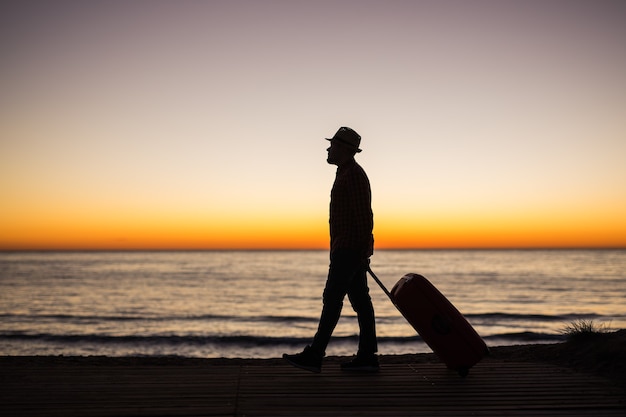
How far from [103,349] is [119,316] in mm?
7920

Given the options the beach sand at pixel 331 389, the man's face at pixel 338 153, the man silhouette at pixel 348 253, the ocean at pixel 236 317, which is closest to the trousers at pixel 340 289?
the man silhouette at pixel 348 253

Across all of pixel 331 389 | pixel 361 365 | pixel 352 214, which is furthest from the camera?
pixel 352 214

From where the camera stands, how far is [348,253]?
4898 mm

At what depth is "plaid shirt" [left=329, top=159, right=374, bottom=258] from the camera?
4934 millimetres

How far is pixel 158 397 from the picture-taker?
379cm

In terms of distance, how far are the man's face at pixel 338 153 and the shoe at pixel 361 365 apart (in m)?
1.72

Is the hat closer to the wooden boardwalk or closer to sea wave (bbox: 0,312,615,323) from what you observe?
the wooden boardwalk

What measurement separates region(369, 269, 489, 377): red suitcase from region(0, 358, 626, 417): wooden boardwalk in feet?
0.51

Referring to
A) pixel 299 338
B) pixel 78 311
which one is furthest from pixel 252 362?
pixel 78 311

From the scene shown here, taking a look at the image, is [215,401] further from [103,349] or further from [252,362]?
[103,349]

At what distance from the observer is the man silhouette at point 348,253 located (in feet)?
15.9

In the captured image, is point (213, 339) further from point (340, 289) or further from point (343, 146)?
point (343, 146)

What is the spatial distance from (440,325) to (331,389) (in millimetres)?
1125

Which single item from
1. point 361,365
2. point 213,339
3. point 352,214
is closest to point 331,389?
point 361,365
